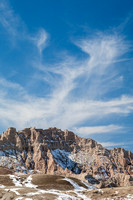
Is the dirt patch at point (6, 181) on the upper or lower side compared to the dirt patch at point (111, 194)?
lower

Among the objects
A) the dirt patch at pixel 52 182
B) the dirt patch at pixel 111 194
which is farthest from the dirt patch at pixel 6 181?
the dirt patch at pixel 111 194

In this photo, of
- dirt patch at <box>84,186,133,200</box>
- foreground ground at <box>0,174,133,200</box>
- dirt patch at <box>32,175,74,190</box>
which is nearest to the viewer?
dirt patch at <box>84,186,133,200</box>

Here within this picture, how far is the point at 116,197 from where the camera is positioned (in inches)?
1695

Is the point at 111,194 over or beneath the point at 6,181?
over

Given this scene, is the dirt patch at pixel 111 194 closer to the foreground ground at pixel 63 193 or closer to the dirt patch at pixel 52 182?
the foreground ground at pixel 63 193

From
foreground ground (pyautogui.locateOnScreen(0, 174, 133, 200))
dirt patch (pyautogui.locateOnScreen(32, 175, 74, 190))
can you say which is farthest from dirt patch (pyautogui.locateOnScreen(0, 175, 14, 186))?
dirt patch (pyautogui.locateOnScreen(32, 175, 74, 190))

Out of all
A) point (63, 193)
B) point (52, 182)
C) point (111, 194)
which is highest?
point (111, 194)

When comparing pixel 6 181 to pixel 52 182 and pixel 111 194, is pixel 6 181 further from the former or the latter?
pixel 111 194

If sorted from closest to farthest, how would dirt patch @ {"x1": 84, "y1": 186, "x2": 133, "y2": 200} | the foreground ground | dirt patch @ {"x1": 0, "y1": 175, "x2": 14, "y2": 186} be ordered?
1. dirt patch @ {"x1": 84, "y1": 186, "x2": 133, "y2": 200}
2. the foreground ground
3. dirt patch @ {"x1": 0, "y1": 175, "x2": 14, "y2": 186}

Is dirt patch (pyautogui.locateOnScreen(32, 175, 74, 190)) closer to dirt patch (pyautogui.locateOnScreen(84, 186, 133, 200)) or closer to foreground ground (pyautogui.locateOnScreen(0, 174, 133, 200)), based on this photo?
foreground ground (pyautogui.locateOnScreen(0, 174, 133, 200))

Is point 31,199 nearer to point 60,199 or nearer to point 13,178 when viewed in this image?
point 60,199

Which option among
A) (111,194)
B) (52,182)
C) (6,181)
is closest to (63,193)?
(111,194)

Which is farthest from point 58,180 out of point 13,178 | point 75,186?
point 13,178

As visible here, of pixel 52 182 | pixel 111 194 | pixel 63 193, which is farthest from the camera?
pixel 52 182
